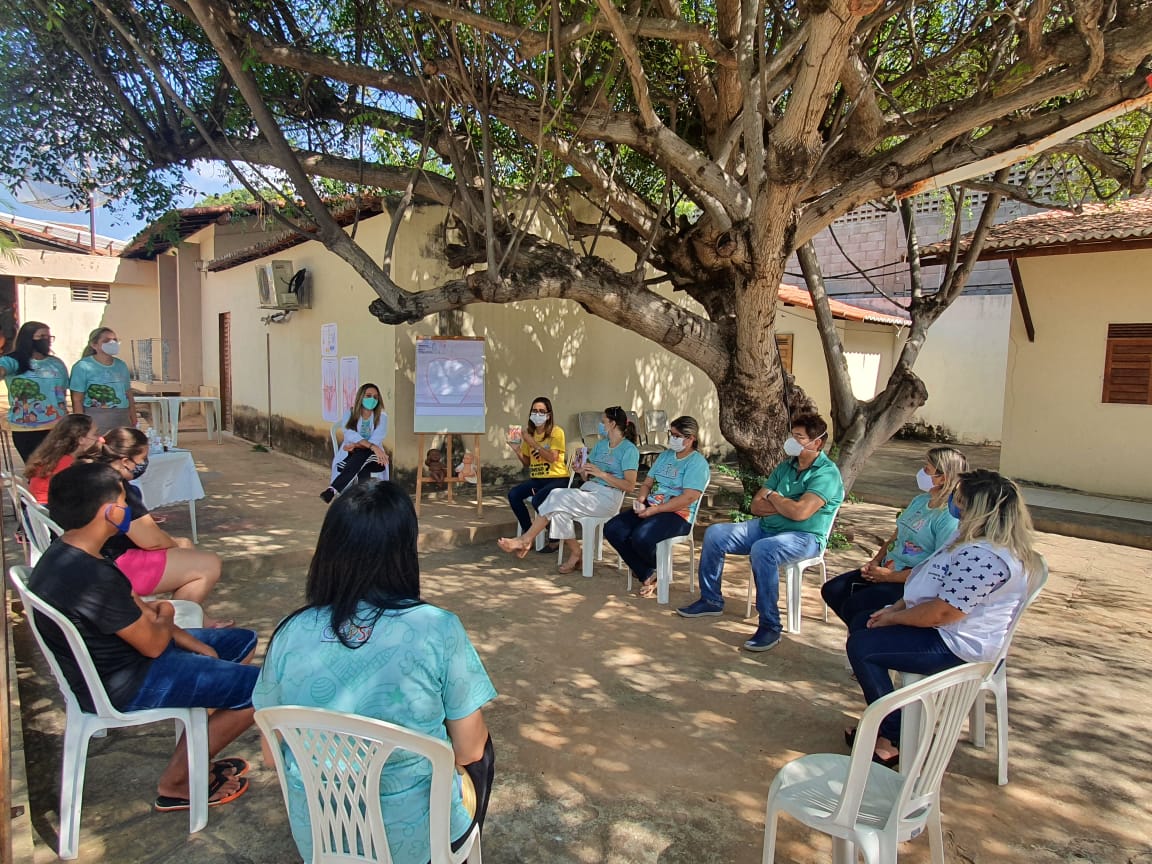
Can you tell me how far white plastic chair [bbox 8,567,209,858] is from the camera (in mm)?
2379

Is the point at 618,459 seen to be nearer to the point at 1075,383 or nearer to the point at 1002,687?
the point at 1002,687

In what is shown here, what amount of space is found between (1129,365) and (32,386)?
1210cm

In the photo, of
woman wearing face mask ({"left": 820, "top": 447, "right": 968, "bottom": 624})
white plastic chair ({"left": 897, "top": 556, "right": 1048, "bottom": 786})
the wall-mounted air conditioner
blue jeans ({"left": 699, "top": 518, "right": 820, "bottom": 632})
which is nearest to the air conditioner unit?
the wall-mounted air conditioner

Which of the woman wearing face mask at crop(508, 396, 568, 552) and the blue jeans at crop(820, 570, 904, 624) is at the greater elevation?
the woman wearing face mask at crop(508, 396, 568, 552)

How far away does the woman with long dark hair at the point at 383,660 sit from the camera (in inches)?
70.7

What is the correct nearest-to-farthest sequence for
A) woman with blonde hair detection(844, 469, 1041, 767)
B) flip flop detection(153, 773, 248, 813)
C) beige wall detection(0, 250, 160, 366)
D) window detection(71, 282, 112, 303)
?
1. flip flop detection(153, 773, 248, 813)
2. woman with blonde hair detection(844, 469, 1041, 767)
3. beige wall detection(0, 250, 160, 366)
4. window detection(71, 282, 112, 303)

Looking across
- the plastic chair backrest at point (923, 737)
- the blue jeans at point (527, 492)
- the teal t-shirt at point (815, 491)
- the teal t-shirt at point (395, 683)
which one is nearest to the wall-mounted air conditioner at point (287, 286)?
the blue jeans at point (527, 492)

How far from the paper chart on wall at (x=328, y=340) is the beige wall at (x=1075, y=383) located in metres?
9.38

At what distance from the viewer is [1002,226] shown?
33.7 feet

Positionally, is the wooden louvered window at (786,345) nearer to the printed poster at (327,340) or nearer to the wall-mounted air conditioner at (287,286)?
the printed poster at (327,340)

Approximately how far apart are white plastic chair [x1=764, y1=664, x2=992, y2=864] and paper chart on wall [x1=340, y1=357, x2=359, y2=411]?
24.7ft

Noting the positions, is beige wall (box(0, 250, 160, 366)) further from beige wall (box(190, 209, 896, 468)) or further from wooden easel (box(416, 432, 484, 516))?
wooden easel (box(416, 432, 484, 516))

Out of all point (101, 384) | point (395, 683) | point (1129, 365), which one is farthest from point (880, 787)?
point (1129, 365)

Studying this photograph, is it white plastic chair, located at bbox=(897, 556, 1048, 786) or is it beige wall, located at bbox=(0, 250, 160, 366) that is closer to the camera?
white plastic chair, located at bbox=(897, 556, 1048, 786)
